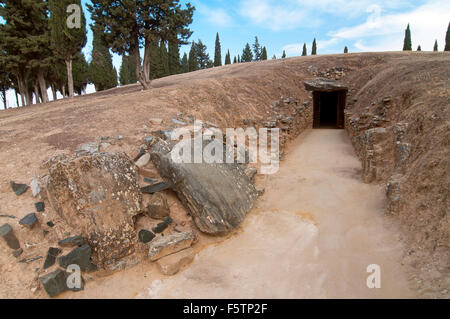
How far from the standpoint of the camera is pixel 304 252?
433 cm

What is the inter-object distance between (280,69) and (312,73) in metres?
2.08

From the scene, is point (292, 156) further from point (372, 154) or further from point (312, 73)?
point (312, 73)

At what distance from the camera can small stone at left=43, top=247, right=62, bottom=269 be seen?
12.4 ft

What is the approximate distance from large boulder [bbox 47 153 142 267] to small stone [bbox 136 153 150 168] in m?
1.09

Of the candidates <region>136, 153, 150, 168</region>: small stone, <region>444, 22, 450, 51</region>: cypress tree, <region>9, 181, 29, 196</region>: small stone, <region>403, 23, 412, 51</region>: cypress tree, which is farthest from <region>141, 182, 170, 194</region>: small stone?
<region>403, 23, 412, 51</region>: cypress tree

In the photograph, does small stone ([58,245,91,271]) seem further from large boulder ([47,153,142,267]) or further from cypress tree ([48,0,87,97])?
cypress tree ([48,0,87,97])

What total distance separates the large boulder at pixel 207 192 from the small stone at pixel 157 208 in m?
0.40

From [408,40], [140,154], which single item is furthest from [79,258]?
[408,40]

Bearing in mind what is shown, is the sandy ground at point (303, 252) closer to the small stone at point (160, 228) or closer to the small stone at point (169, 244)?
the small stone at point (169, 244)

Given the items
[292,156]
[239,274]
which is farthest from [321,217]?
[292,156]

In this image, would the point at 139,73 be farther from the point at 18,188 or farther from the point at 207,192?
the point at 207,192

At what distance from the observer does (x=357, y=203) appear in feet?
18.5

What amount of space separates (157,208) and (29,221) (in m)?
2.22

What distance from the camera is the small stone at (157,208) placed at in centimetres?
489
